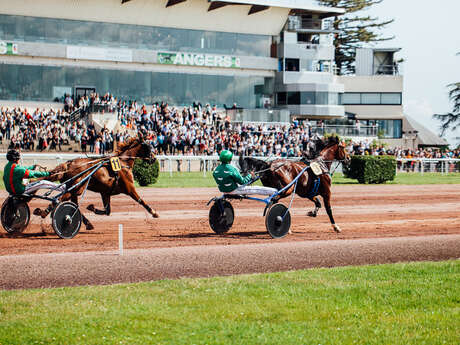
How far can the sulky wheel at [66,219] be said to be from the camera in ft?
34.5

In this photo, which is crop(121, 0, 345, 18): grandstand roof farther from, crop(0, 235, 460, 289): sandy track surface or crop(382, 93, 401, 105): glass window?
crop(0, 235, 460, 289): sandy track surface

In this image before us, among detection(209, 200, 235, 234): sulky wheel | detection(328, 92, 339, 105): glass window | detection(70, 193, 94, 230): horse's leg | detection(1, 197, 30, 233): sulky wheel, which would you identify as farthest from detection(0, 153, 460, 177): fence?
detection(328, 92, 339, 105): glass window

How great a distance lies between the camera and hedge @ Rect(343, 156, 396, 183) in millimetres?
26422

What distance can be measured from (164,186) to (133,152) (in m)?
9.97

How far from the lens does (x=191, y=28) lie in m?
44.4

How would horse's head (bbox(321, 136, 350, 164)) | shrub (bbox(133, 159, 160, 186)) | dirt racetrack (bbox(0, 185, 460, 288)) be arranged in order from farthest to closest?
shrub (bbox(133, 159, 160, 186)) < horse's head (bbox(321, 136, 350, 164)) < dirt racetrack (bbox(0, 185, 460, 288))

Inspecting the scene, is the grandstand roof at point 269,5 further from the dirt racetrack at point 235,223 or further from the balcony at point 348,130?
the dirt racetrack at point 235,223

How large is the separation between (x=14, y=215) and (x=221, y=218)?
139 inches

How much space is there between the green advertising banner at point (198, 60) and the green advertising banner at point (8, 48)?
30.4 feet

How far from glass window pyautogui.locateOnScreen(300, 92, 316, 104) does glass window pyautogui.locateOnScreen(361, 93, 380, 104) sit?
9214 millimetres

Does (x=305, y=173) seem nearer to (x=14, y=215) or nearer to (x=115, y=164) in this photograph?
(x=115, y=164)

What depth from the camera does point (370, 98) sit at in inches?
2203

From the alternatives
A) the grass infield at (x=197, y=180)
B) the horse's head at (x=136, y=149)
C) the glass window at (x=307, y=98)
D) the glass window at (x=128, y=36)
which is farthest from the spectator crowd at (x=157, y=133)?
the horse's head at (x=136, y=149)

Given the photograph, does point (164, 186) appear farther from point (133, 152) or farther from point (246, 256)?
point (246, 256)
